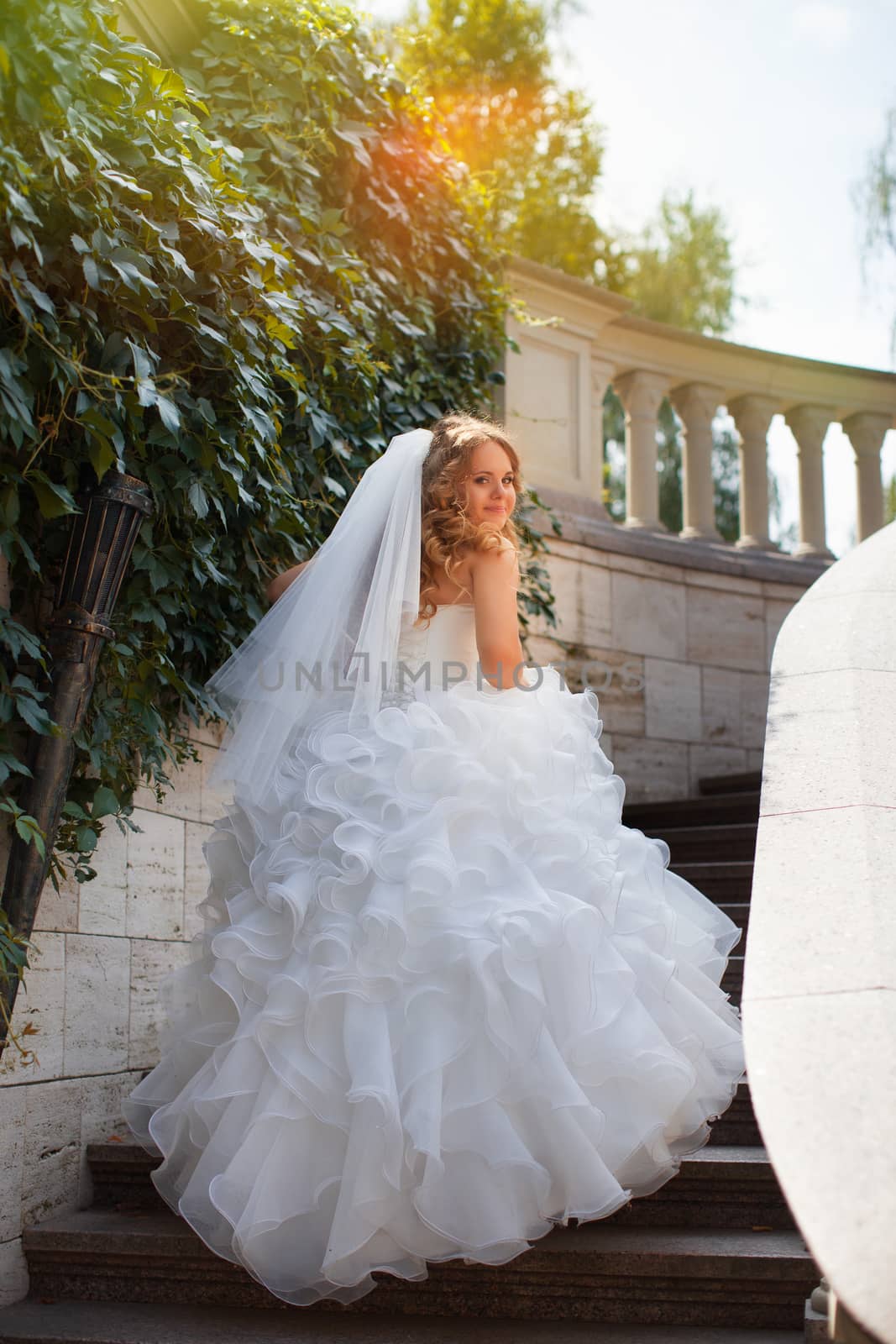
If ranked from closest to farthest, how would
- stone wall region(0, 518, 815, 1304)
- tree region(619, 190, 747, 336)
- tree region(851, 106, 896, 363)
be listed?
stone wall region(0, 518, 815, 1304) → tree region(851, 106, 896, 363) → tree region(619, 190, 747, 336)

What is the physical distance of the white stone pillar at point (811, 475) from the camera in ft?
22.7

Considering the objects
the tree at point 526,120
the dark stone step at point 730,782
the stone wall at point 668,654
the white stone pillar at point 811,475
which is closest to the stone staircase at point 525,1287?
the dark stone step at point 730,782

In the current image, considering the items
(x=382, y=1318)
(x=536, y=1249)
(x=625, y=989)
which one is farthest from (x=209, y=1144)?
(x=625, y=989)

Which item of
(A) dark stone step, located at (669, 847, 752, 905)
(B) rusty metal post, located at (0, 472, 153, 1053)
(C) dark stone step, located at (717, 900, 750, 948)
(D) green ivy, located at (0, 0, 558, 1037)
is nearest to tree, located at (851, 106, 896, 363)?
(D) green ivy, located at (0, 0, 558, 1037)

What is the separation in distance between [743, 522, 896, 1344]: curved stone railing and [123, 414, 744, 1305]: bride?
0.43 meters

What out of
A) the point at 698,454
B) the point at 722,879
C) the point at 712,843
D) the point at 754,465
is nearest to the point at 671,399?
the point at 698,454

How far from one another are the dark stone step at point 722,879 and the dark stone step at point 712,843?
280 millimetres

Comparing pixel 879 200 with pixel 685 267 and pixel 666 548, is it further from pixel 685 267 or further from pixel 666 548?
pixel 685 267

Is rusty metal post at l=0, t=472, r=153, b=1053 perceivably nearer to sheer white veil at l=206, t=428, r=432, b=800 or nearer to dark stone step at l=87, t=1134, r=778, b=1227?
sheer white veil at l=206, t=428, r=432, b=800

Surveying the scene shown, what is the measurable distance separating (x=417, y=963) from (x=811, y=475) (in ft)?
18.2

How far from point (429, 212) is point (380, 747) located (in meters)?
3.03

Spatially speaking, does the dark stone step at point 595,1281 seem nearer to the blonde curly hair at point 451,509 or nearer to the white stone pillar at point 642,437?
the blonde curly hair at point 451,509

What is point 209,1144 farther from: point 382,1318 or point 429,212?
point 429,212

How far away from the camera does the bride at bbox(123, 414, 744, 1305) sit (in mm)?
2148
